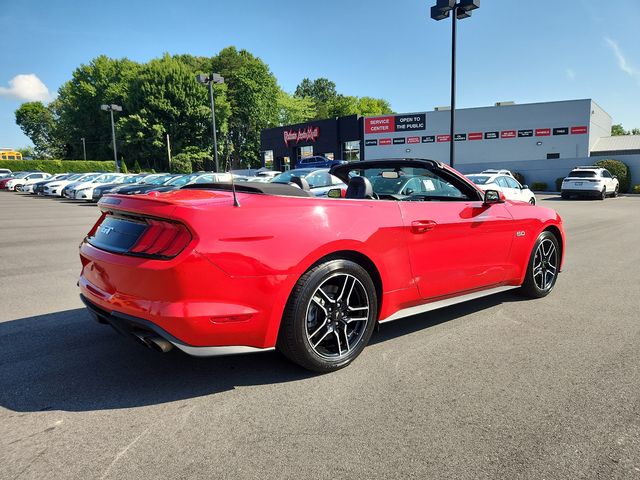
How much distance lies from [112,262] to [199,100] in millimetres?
53513

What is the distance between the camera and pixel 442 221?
374 centimetres

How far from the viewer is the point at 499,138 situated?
3538cm

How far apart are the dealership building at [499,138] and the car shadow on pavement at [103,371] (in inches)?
1263

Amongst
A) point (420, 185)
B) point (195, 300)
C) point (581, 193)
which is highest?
point (420, 185)

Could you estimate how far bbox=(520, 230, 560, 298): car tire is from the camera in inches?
190

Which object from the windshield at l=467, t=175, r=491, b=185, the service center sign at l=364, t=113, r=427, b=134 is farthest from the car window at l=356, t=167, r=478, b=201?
the service center sign at l=364, t=113, r=427, b=134

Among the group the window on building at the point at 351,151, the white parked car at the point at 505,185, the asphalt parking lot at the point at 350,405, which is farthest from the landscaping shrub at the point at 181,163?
the asphalt parking lot at the point at 350,405

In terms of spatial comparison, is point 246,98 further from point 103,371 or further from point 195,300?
point 195,300

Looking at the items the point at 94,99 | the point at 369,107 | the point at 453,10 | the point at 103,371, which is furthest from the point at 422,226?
the point at 369,107

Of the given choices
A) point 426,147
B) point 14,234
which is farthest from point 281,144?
point 14,234

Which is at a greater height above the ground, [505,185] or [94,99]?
[94,99]

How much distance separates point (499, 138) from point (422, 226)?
3538 cm

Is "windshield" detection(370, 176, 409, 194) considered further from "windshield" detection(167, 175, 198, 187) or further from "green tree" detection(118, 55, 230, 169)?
"green tree" detection(118, 55, 230, 169)

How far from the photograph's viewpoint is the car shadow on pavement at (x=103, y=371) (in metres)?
2.78
